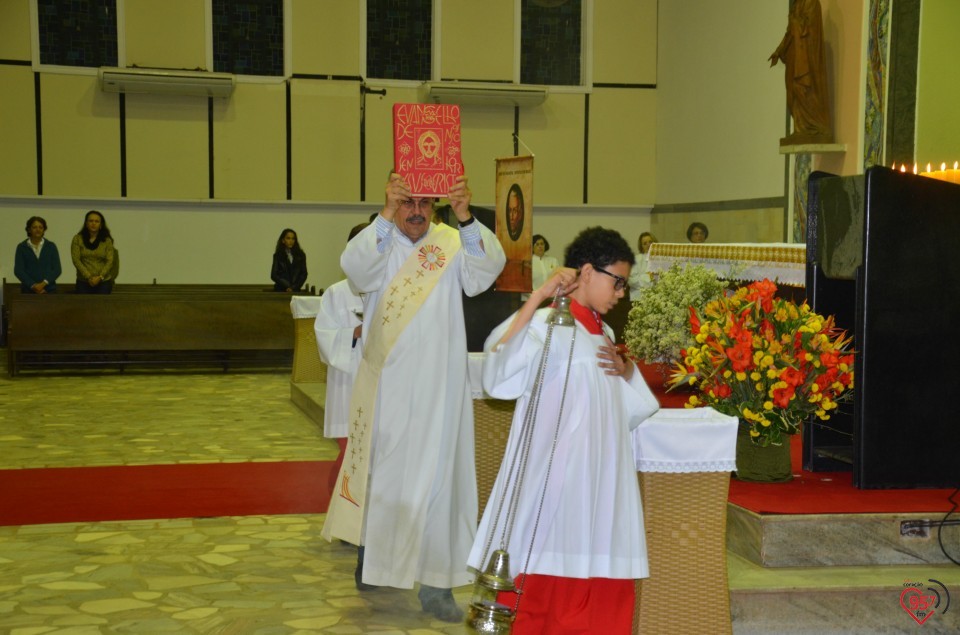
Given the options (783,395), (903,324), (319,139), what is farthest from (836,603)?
(319,139)

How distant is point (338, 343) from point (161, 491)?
1414 mm

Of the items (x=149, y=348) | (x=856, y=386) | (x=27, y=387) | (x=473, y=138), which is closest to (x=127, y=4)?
(x=473, y=138)

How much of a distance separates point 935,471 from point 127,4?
14.8 metres

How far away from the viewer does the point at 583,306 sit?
3.53m

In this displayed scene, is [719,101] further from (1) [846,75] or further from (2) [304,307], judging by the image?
(2) [304,307]

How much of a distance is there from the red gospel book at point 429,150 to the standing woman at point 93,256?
371 inches

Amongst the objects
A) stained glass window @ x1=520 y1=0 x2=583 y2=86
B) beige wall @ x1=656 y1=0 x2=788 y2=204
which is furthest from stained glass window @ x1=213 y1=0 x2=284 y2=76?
beige wall @ x1=656 y1=0 x2=788 y2=204

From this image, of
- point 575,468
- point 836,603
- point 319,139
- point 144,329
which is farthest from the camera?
point 319,139

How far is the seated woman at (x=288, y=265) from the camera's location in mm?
14070

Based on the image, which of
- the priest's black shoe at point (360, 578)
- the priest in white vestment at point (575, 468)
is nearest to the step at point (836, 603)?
the priest in white vestment at point (575, 468)

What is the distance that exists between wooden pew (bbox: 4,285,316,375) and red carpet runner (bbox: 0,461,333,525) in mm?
5315

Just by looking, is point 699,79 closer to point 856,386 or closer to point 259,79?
point 259,79

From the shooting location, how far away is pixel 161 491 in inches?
260

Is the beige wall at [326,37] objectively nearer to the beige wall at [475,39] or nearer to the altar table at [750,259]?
the beige wall at [475,39]
